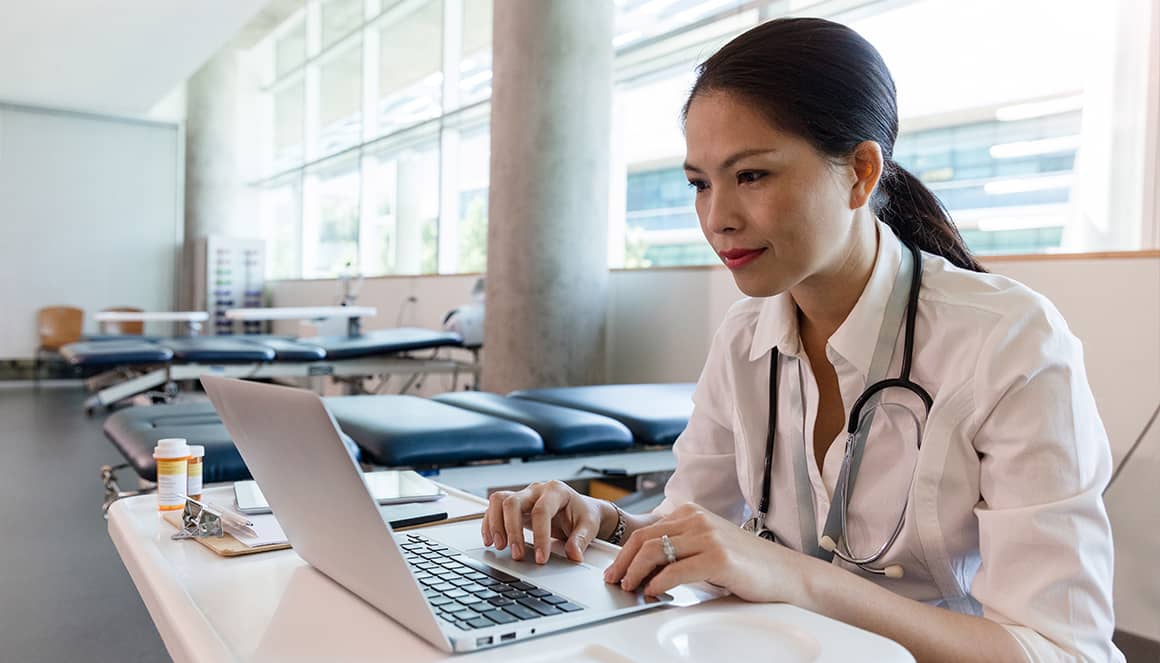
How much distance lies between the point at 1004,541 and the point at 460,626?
0.54 m

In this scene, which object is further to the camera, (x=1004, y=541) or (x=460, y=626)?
(x=1004, y=541)

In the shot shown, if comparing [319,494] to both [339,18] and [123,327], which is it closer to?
[339,18]

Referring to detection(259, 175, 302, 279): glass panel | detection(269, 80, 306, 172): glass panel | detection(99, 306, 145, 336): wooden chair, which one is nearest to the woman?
detection(259, 175, 302, 279): glass panel

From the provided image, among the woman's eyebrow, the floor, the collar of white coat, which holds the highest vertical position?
the woman's eyebrow

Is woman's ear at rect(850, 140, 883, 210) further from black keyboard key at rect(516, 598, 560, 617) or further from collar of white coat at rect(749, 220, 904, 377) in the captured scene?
black keyboard key at rect(516, 598, 560, 617)

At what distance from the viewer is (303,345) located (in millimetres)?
5652

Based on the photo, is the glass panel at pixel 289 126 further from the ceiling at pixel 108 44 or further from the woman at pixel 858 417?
the woman at pixel 858 417

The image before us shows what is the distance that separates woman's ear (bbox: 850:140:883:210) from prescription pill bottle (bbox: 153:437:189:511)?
35.7 inches

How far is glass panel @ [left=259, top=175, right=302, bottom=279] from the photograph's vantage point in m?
10.3

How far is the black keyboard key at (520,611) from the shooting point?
2.45 ft

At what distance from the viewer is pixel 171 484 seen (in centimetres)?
119

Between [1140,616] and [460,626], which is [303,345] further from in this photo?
[460,626]

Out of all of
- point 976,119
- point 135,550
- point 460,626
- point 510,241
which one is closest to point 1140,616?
point 460,626

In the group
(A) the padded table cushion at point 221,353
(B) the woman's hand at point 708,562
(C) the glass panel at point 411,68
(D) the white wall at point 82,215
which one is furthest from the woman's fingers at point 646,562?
(D) the white wall at point 82,215
